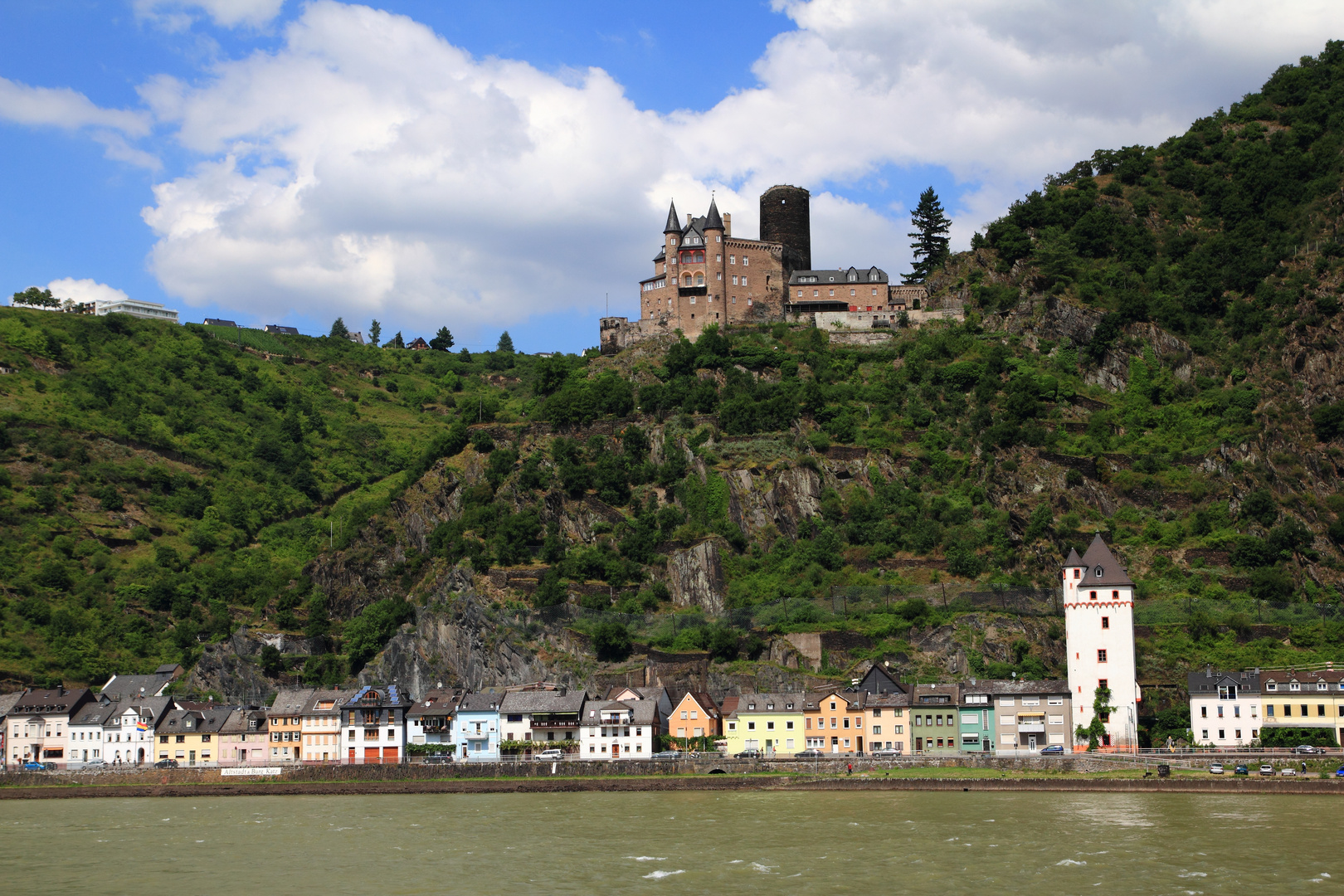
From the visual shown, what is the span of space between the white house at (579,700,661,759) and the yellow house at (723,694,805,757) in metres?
4.94

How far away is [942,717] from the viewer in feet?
281

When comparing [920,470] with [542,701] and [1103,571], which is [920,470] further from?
[542,701]

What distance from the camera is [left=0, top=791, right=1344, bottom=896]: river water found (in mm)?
47375

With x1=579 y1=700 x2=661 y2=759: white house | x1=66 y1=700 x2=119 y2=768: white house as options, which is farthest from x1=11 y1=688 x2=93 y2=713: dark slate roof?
x1=579 y1=700 x2=661 y2=759: white house

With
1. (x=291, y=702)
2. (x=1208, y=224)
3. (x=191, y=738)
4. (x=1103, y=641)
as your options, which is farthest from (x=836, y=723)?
(x=1208, y=224)

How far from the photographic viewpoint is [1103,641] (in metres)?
83.2

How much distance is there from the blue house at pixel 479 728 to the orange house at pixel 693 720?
1125 cm

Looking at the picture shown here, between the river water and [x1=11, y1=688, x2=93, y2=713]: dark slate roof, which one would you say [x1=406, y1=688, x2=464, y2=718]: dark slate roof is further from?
[x1=11, y1=688, x2=93, y2=713]: dark slate roof

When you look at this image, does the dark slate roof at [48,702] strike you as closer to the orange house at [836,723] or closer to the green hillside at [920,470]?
the green hillside at [920,470]

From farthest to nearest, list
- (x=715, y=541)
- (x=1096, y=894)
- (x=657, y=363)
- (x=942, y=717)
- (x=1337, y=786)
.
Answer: (x=657, y=363) → (x=715, y=541) → (x=942, y=717) → (x=1337, y=786) → (x=1096, y=894)

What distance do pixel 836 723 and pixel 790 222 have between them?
215 ft

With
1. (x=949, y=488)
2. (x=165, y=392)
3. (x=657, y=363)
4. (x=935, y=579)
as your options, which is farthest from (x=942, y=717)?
(x=165, y=392)

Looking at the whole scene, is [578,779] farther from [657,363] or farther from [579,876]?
[657,363]

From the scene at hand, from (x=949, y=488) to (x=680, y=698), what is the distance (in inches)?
1159
